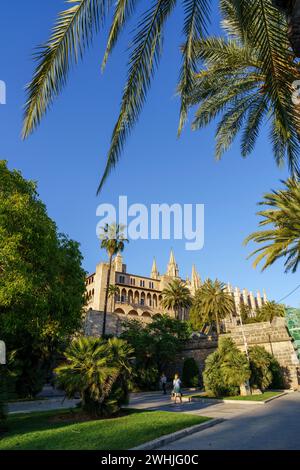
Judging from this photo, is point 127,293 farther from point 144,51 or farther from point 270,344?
point 144,51

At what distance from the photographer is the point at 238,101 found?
10.8m

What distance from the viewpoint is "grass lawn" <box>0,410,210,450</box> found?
22.2ft

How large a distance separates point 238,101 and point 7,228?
11901 millimetres

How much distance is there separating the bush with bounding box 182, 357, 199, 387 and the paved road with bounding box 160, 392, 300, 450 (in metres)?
19.8

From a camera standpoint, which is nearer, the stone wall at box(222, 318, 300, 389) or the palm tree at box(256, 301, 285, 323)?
the stone wall at box(222, 318, 300, 389)

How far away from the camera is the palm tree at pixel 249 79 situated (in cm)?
509

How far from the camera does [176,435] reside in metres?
7.68

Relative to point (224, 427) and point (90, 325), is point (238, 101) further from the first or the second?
point (90, 325)

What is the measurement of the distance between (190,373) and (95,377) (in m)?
20.9

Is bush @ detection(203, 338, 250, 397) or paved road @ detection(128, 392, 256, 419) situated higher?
bush @ detection(203, 338, 250, 397)

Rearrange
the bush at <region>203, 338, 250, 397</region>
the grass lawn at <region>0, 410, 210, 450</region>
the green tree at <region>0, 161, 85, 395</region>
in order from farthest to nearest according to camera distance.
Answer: the bush at <region>203, 338, 250, 397</region>
the green tree at <region>0, 161, 85, 395</region>
the grass lawn at <region>0, 410, 210, 450</region>

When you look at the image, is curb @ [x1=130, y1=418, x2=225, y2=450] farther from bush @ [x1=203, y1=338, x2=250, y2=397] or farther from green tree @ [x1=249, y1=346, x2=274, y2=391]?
green tree @ [x1=249, y1=346, x2=274, y2=391]

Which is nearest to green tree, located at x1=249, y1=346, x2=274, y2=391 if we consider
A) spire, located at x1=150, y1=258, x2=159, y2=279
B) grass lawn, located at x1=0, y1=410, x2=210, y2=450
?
grass lawn, located at x1=0, y1=410, x2=210, y2=450

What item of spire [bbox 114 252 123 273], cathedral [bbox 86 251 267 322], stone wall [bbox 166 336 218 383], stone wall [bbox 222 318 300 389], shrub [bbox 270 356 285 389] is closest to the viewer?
shrub [bbox 270 356 285 389]
